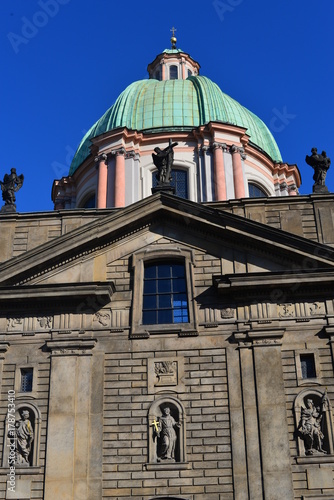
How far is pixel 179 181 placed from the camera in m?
35.2

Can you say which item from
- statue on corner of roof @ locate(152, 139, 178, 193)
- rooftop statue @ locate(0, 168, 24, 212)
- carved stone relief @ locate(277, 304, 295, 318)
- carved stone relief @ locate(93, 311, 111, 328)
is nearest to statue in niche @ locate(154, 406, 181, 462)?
carved stone relief @ locate(93, 311, 111, 328)

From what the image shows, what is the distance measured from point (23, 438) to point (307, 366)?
28.3 ft

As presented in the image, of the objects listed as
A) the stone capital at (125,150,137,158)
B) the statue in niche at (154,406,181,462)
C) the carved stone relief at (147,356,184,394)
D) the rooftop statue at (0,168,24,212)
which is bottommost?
the statue in niche at (154,406,181,462)

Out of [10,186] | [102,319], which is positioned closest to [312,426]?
[102,319]

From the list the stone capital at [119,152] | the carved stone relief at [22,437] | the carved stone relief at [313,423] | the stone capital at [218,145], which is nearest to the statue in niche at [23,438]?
the carved stone relief at [22,437]

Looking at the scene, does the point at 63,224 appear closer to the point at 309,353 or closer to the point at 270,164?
the point at 309,353

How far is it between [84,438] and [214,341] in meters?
4.82

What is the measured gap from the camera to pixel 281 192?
37.6 metres

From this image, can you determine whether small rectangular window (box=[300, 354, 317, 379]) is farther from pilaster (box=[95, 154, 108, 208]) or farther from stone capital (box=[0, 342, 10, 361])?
pilaster (box=[95, 154, 108, 208])

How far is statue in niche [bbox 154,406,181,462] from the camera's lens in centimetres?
2111

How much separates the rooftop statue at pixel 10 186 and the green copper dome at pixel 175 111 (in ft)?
34.5

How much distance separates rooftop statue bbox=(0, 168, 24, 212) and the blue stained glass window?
6.01m

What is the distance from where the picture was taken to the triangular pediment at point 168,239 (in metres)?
23.6

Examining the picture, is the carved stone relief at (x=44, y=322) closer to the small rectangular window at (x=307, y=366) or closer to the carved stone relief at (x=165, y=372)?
the carved stone relief at (x=165, y=372)
